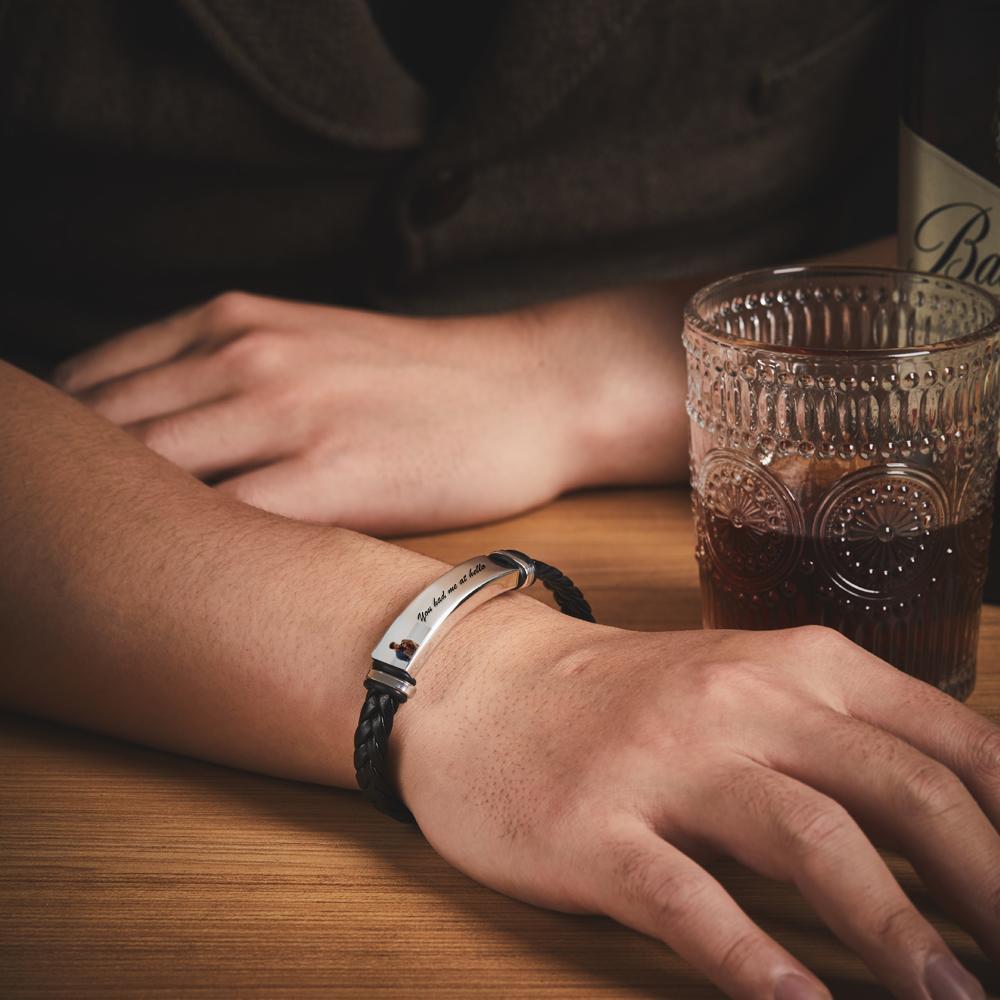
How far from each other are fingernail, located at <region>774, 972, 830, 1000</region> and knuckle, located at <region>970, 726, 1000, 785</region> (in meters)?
0.09

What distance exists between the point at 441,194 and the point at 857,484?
16.8 inches

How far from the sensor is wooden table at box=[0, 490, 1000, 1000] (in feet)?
1.29

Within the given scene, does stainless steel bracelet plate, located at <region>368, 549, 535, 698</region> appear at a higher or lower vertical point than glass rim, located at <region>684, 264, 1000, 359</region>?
lower

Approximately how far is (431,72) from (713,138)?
203mm

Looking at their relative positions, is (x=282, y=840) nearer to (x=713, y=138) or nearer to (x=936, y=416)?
(x=936, y=416)

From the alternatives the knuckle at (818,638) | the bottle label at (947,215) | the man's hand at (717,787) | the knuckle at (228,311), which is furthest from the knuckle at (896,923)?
the knuckle at (228,311)

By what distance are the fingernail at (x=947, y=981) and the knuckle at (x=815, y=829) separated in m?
0.04

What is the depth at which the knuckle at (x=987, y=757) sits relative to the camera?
40 cm

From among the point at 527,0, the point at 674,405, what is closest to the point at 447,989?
the point at 674,405

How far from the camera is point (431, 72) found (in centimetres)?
89

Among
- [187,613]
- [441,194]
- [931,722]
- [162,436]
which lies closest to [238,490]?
[162,436]

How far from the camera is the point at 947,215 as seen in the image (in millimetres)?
543

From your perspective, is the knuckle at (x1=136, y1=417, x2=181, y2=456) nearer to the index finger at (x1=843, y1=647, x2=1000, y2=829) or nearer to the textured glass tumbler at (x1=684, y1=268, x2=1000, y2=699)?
the textured glass tumbler at (x1=684, y1=268, x2=1000, y2=699)

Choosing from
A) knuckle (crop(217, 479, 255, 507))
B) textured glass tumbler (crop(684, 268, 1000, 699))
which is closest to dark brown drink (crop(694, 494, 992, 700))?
textured glass tumbler (crop(684, 268, 1000, 699))
